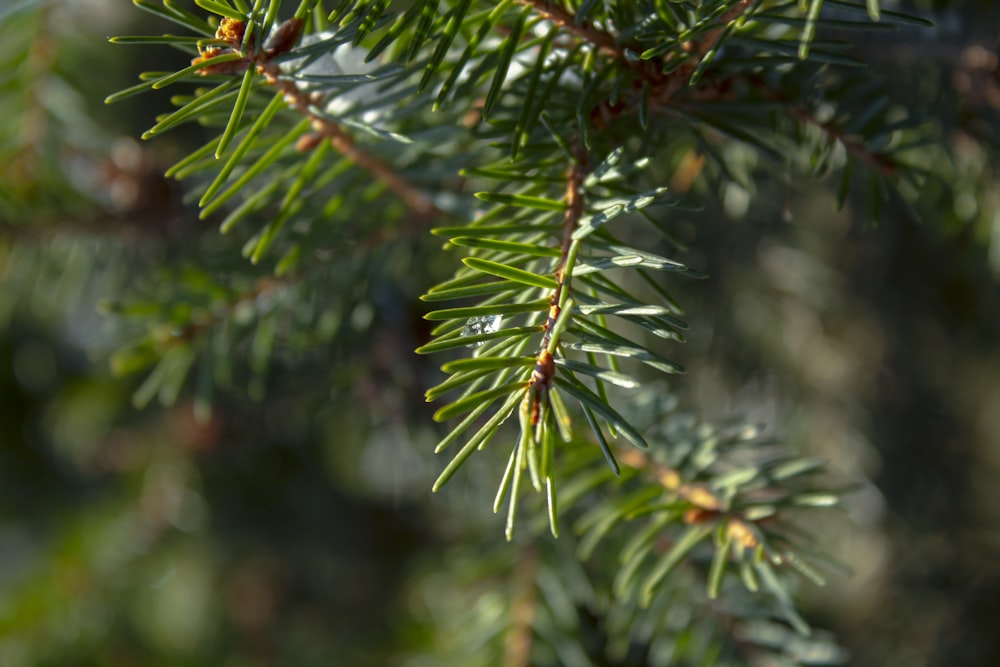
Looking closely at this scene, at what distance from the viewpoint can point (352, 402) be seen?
1.80 ft

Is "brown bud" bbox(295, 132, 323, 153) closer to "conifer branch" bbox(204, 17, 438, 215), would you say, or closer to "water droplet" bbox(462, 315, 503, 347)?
"conifer branch" bbox(204, 17, 438, 215)

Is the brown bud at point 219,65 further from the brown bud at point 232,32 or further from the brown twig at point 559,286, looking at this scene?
the brown twig at point 559,286

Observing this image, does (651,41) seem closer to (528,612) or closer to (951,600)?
(528,612)

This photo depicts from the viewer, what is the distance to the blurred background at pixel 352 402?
523 mm

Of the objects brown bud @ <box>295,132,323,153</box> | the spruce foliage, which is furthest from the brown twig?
brown bud @ <box>295,132,323,153</box>

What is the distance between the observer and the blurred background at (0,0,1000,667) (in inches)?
20.6

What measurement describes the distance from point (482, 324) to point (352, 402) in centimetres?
27

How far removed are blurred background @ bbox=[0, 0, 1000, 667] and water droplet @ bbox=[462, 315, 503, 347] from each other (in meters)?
0.16

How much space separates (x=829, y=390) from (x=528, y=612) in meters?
0.42

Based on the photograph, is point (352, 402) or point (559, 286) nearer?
point (559, 286)

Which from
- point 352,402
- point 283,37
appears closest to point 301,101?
point 283,37

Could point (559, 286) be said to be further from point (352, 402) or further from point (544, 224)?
point (352, 402)

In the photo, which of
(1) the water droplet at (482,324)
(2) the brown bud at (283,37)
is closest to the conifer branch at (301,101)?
(2) the brown bud at (283,37)

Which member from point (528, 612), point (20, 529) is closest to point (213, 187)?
point (528, 612)
